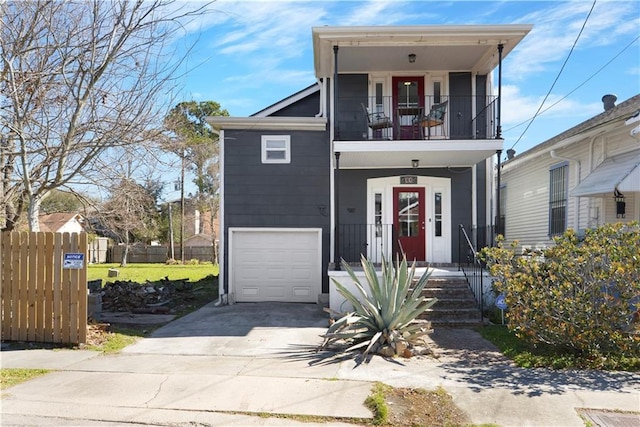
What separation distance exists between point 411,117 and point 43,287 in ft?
30.7

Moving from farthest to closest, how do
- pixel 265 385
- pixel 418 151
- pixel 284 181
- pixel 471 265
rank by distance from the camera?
pixel 284 181, pixel 471 265, pixel 418 151, pixel 265 385

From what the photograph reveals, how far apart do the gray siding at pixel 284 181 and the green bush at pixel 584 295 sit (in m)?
6.04

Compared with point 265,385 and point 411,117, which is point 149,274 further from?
point 265,385

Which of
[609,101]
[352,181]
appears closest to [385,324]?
[352,181]

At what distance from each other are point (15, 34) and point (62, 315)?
4.52 metres

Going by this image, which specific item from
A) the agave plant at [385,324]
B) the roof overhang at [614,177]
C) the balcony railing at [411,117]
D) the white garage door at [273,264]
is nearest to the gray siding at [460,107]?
the balcony railing at [411,117]

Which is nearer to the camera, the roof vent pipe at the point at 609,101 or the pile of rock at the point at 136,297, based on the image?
the pile of rock at the point at 136,297

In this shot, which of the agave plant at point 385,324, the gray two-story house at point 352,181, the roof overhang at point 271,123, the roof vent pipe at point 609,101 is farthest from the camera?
the roof vent pipe at point 609,101

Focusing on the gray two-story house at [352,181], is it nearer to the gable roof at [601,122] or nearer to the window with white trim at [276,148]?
the window with white trim at [276,148]

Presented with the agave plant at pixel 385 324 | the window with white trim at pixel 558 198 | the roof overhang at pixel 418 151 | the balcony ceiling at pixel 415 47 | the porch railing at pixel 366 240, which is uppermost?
the balcony ceiling at pixel 415 47

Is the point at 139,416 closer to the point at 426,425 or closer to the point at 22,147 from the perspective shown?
the point at 426,425

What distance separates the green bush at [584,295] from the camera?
6562mm

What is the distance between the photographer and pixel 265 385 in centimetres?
568

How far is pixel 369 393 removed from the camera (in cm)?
538
